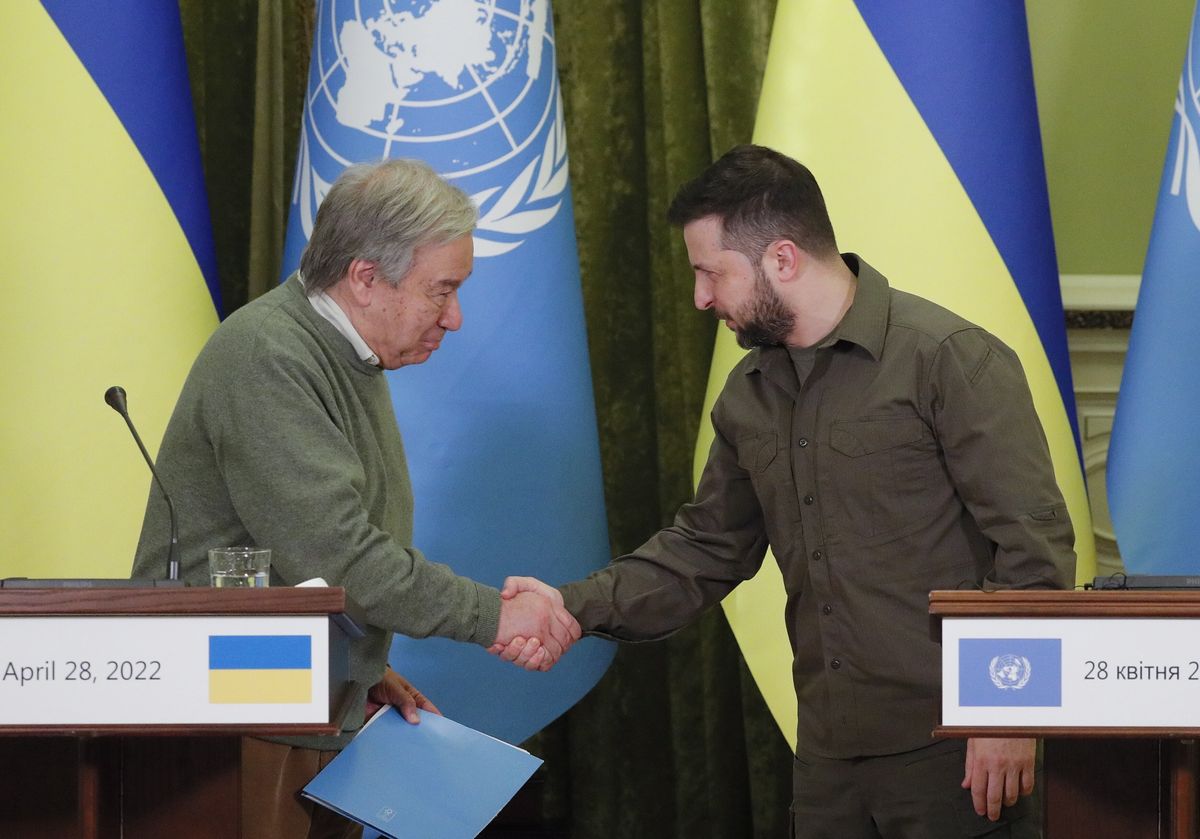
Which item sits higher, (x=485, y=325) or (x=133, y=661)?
(x=485, y=325)

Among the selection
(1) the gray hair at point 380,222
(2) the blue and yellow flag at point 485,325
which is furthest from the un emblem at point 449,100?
(1) the gray hair at point 380,222

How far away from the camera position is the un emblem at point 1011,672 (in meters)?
1.47

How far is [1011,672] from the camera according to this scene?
1.47 metres

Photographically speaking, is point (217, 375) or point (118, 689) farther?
point (217, 375)

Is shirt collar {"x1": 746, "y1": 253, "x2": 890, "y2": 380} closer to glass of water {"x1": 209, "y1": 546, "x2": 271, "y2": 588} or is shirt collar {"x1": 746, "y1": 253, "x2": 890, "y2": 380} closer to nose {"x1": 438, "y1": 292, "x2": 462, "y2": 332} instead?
nose {"x1": 438, "y1": 292, "x2": 462, "y2": 332}

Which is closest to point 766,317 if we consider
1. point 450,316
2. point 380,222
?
point 450,316

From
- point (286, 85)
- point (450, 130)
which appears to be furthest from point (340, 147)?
point (286, 85)

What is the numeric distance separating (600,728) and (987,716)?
209 centimetres

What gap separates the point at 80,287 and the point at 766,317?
49.9 inches

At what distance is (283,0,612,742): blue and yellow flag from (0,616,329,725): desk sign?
3.73 feet

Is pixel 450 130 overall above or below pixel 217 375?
above

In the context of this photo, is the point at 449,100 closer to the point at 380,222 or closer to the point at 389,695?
the point at 380,222

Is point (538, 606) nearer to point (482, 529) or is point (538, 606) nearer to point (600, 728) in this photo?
point (482, 529)

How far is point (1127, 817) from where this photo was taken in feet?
5.50
